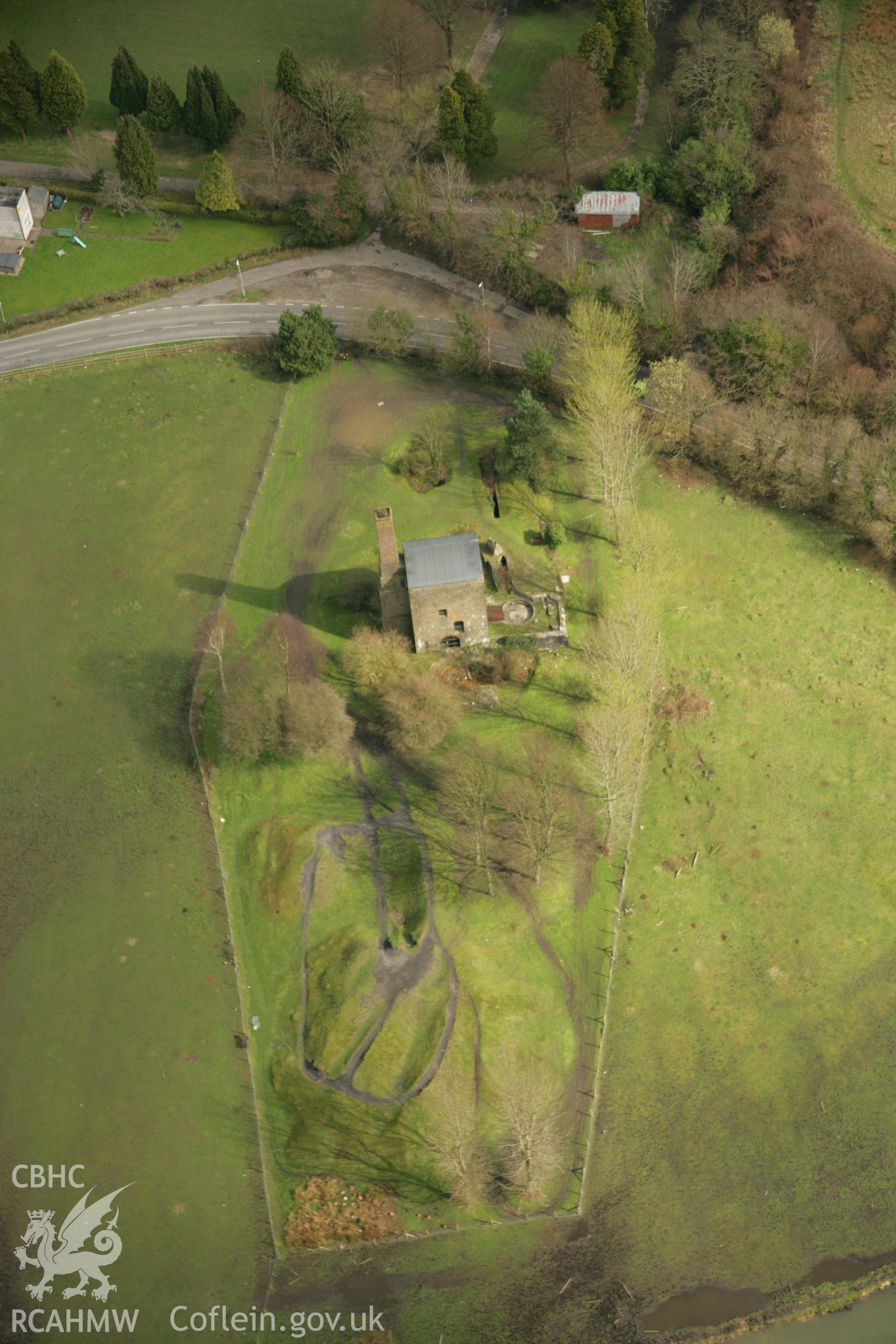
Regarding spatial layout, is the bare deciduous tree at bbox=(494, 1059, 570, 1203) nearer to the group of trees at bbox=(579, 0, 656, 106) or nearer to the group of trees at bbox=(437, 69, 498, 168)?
the group of trees at bbox=(437, 69, 498, 168)

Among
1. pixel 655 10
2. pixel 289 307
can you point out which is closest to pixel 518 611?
pixel 289 307

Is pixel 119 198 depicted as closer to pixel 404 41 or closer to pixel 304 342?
pixel 304 342

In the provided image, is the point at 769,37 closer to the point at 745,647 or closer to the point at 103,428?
the point at 745,647

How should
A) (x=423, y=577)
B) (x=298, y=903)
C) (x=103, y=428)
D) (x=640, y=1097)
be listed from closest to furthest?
(x=640, y=1097) → (x=298, y=903) → (x=423, y=577) → (x=103, y=428)

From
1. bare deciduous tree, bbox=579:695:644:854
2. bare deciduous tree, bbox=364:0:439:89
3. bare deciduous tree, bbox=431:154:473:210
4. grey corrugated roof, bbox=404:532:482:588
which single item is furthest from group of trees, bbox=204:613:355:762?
bare deciduous tree, bbox=364:0:439:89

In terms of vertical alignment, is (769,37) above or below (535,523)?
above

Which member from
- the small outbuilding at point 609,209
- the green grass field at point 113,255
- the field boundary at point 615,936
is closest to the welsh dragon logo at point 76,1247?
the field boundary at point 615,936

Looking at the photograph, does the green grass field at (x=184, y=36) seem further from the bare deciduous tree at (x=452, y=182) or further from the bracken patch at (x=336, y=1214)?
the bracken patch at (x=336, y=1214)

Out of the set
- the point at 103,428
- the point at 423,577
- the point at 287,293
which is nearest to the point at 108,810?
the point at 423,577
